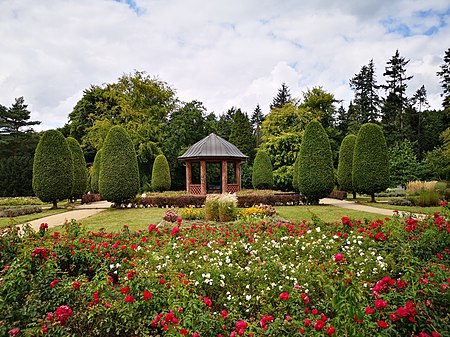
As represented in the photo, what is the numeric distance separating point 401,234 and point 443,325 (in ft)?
7.21


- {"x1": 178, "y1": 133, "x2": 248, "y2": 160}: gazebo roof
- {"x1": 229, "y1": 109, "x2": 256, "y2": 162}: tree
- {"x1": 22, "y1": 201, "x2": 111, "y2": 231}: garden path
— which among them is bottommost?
{"x1": 22, "y1": 201, "x2": 111, "y2": 231}: garden path

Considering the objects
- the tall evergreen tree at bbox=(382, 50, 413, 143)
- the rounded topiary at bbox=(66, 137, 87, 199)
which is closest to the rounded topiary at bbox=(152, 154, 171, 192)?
the rounded topiary at bbox=(66, 137, 87, 199)

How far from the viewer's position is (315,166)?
1387cm

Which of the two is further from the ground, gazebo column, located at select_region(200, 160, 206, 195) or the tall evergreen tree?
the tall evergreen tree

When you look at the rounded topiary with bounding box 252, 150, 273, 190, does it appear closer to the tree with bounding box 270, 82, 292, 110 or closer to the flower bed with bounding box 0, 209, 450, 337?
the flower bed with bounding box 0, 209, 450, 337

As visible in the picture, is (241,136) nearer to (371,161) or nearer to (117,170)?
(371,161)

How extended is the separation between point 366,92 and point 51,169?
3333 centimetres

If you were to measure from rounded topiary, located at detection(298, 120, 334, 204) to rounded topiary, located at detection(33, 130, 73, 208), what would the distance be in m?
11.0

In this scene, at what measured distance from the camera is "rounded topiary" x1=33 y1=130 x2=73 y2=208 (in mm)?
13734

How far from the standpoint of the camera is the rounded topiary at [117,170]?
13469 mm

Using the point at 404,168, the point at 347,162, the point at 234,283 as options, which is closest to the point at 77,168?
the point at 347,162

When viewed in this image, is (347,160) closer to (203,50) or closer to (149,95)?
(203,50)

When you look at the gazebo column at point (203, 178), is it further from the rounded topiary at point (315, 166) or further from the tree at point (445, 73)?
the tree at point (445, 73)

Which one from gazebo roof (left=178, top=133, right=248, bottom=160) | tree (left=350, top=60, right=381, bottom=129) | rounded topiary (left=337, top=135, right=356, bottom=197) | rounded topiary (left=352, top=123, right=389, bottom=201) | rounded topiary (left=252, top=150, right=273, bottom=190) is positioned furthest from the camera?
tree (left=350, top=60, right=381, bottom=129)
